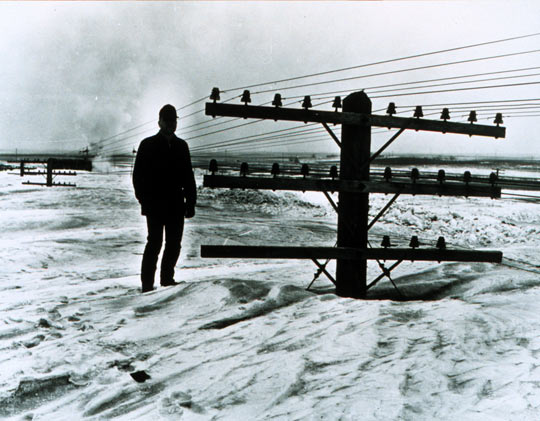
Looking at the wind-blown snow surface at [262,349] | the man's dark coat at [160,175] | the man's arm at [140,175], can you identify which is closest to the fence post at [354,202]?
the wind-blown snow surface at [262,349]

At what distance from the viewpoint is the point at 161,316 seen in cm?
378

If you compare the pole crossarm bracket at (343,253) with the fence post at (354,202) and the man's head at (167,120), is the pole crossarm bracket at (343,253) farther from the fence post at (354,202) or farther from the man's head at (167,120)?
the man's head at (167,120)

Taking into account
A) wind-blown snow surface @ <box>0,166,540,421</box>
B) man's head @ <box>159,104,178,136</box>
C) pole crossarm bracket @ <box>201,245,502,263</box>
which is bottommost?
wind-blown snow surface @ <box>0,166,540,421</box>

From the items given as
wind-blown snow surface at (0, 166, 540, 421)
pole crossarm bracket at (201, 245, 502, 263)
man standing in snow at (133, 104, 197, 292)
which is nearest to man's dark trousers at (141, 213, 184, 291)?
man standing in snow at (133, 104, 197, 292)

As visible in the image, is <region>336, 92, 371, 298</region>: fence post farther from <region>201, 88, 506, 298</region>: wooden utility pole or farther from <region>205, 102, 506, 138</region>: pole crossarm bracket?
<region>205, 102, 506, 138</region>: pole crossarm bracket

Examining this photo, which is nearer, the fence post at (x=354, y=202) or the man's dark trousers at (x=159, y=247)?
the man's dark trousers at (x=159, y=247)

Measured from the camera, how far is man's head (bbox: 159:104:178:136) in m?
4.91

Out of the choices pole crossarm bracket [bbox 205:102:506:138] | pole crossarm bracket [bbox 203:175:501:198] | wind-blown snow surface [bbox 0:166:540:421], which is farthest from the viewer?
pole crossarm bracket [bbox 205:102:506:138]

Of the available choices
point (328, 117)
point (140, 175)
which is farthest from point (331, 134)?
point (140, 175)

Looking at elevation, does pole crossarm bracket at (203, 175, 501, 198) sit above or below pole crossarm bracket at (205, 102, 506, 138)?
below

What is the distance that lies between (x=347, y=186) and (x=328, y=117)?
0.83 metres

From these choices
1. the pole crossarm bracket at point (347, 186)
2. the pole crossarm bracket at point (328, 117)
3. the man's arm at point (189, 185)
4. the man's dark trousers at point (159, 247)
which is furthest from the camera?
the man's arm at point (189, 185)

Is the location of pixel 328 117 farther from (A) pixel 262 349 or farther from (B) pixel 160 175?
(A) pixel 262 349

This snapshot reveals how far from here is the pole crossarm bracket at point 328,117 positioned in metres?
4.75
